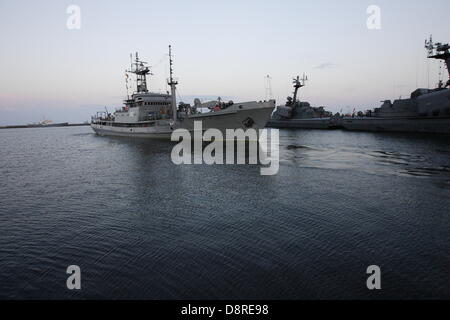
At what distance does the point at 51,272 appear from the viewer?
24.6 ft

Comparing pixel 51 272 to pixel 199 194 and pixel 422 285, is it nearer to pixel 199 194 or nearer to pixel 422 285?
pixel 199 194

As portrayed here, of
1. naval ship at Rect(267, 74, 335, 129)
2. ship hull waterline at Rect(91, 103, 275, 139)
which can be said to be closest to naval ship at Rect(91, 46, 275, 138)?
ship hull waterline at Rect(91, 103, 275, 139)

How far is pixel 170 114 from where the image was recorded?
4762 cm

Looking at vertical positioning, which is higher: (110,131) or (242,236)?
(110,131)

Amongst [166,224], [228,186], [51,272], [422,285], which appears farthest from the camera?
[228,186]

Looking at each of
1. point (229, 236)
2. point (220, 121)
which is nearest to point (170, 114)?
point (220, 121)

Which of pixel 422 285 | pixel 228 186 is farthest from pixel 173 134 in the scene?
pixel 422 285
